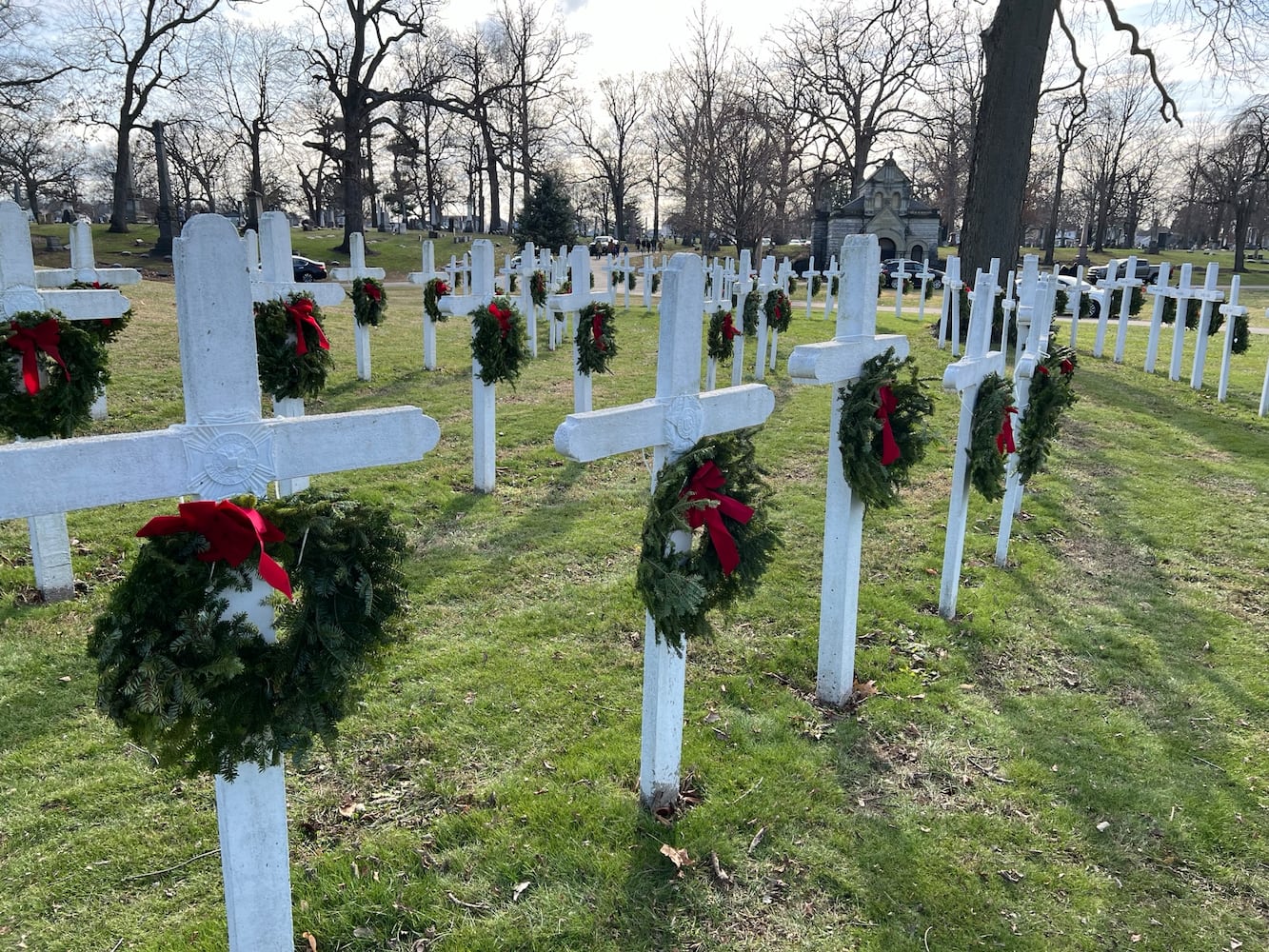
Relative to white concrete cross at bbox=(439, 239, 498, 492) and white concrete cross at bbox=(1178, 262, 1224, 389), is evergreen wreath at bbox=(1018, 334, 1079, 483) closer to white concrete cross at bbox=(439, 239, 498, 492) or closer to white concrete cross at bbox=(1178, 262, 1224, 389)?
white concrete cross at bbox=(439, 239, 498, 492)

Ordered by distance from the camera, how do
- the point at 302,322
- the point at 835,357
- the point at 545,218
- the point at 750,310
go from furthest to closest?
the point at 545,218 → the point at 750,310 → the point at 302,322 → the point at 835,357

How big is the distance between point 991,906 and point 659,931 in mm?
1271

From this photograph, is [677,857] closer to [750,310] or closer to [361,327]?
[361,327]

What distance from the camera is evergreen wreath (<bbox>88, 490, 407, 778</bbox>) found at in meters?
1.96

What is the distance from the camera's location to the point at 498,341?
24.3 feet

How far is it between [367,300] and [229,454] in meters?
10.4

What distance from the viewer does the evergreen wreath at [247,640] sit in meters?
1.96

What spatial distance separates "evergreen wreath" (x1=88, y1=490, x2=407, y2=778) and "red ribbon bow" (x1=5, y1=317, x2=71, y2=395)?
341 centimetres

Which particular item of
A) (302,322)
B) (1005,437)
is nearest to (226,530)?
(1005,437)

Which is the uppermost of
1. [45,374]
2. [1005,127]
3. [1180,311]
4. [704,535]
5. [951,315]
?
[1005,127]

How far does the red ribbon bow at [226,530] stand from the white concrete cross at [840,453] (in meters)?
2.36

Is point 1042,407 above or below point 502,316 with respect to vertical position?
below

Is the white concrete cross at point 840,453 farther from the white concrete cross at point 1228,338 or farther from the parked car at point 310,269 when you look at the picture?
the parked car at point 310,269

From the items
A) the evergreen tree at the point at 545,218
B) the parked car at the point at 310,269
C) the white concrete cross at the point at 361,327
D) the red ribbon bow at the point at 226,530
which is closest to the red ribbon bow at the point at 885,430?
the red ribbon bow at the point at 226,530
